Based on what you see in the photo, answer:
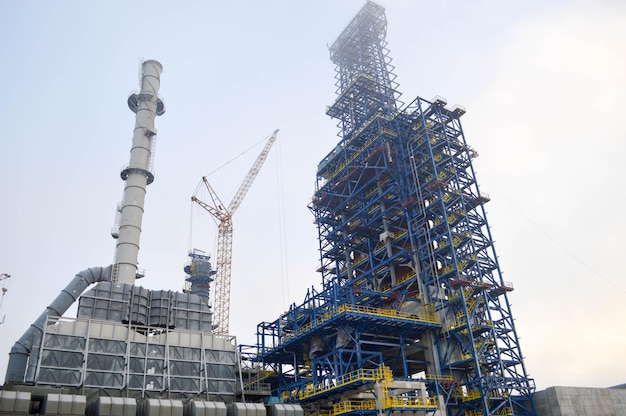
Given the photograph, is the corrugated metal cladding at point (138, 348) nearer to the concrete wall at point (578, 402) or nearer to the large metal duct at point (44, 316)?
the large metal duct at point (44, 316)

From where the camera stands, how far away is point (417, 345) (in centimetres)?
6222

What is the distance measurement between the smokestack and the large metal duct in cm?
308

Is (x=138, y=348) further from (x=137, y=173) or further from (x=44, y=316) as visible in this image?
(x=137, y=173)

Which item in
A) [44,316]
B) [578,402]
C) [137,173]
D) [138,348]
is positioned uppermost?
[137,173]

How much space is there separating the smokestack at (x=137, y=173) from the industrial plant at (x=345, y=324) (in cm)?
20

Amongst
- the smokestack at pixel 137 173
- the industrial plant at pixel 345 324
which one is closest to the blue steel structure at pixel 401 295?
the industrial plant at pixel 345 324

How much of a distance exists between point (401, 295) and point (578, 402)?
22172 mm

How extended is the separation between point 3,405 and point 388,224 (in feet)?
161

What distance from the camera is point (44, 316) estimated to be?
6212cm

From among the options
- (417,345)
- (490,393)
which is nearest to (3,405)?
(417,345)

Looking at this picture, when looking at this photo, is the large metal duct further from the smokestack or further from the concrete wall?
the concrete wall

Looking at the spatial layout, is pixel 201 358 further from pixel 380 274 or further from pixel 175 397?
pixel 380 274

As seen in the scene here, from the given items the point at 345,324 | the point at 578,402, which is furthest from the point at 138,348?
the point at 578,402

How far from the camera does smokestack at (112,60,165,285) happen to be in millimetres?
68750
